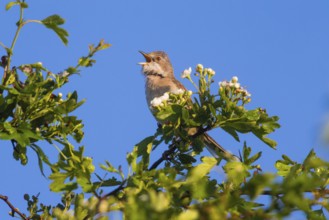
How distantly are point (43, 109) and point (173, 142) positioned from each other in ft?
3.62

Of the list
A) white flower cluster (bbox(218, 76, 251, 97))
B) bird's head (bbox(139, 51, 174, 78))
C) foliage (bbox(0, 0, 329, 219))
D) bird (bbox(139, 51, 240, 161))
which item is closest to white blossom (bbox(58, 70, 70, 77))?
foliage (bbox(0, 0, 329, 219))

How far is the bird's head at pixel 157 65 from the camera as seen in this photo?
9270 millimetres

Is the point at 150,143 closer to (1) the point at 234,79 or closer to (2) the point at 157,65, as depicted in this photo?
(1) the point at 234,79

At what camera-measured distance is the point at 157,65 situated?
945 cm

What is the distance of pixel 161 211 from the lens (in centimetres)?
144

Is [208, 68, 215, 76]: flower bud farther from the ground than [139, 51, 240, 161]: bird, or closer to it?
closer to it

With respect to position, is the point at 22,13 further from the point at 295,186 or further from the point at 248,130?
the point at 295,186

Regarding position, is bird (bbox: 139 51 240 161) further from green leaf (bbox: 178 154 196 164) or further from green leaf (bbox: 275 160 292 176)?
green leaf (bbox: 275 160 292 176)

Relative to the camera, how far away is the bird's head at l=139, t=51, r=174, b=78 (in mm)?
9270

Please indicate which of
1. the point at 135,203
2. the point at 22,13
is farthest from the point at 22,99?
the point at 135,203

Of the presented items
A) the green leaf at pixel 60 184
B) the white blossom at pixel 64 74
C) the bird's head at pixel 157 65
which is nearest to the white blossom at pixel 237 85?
the white blossom at pixel 64 74

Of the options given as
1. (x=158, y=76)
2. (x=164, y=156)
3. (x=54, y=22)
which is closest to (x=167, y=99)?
(x=164, y=156)

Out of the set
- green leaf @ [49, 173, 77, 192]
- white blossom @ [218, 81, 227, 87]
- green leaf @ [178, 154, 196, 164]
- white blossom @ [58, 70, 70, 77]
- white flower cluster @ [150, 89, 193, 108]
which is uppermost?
white blossom @ [218, 81, 227, 87]

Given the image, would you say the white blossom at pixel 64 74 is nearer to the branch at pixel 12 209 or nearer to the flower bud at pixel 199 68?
the branch at pixel 12 209
